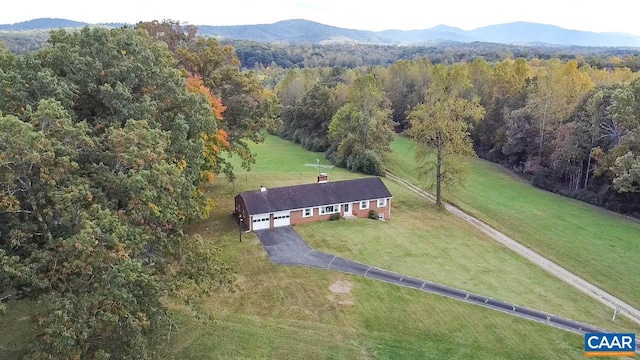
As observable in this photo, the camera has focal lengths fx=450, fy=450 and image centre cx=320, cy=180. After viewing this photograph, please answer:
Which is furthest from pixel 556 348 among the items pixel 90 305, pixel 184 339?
pixel 90 305

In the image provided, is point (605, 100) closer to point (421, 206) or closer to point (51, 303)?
point (421, 206)

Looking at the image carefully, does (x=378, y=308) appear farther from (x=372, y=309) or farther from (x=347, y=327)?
(x=347, y=327)

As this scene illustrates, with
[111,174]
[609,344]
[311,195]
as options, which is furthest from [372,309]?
[111,174]

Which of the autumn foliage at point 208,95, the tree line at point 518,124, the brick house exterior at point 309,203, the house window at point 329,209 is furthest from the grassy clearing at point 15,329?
the tree line at point 518,124

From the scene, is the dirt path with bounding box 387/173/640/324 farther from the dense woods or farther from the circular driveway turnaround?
the dense woods

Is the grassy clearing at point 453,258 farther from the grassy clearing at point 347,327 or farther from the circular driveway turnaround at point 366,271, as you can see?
the grassy clearing at point 347,327

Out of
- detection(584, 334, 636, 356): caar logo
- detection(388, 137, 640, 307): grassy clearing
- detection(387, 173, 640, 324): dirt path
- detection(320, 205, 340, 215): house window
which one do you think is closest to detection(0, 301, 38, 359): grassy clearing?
detection(320, 205, 340, 215): house window
